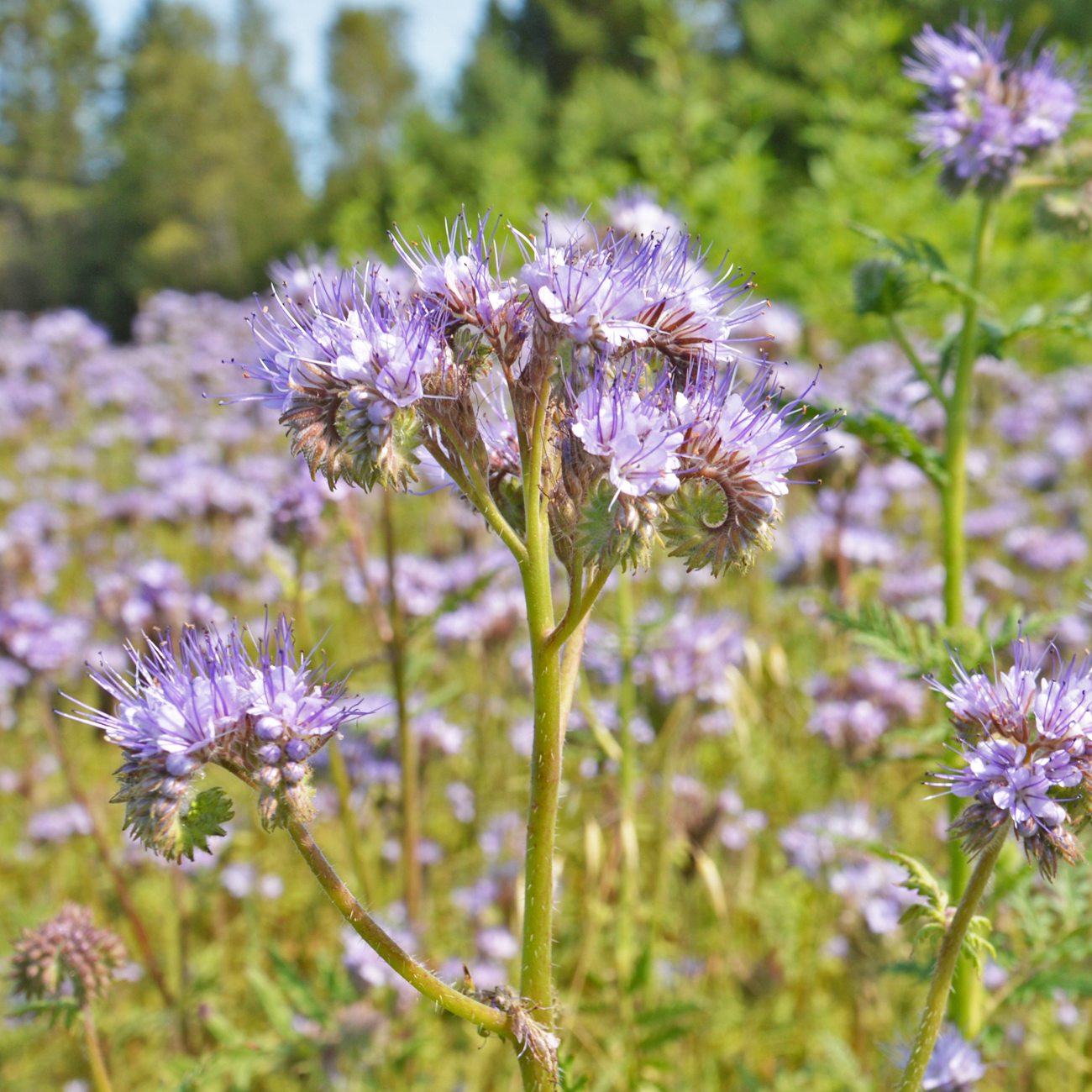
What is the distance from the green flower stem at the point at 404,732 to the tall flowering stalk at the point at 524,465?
1.26 meters

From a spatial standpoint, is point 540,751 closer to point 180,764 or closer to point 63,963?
point 180,764

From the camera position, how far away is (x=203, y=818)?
1403 millimetres

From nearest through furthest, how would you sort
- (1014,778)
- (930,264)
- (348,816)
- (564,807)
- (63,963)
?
(1014,778) < (63,963) < (930,264) < (348,816) < (564,807)

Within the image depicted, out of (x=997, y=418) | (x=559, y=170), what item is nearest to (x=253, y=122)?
(x=559, y=170)

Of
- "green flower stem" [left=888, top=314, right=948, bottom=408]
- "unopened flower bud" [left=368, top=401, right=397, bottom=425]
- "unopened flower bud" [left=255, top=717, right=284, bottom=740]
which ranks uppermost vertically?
"green flower stem" [left=888, top=314, right=948, bottom=408]

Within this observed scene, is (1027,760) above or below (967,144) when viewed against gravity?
below

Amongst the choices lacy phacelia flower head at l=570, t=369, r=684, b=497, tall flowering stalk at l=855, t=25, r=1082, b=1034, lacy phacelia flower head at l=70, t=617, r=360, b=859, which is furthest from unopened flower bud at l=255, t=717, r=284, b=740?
tall flowering stalk at l=855, t=25, r=1082, b=1034

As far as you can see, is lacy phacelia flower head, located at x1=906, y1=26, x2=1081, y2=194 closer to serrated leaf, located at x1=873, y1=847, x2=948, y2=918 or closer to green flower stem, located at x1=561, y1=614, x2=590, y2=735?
green flower stem, located at x1=561, y1=614, x2=590, y2=735

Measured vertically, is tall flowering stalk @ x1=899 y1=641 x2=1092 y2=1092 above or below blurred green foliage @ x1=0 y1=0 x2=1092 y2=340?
below

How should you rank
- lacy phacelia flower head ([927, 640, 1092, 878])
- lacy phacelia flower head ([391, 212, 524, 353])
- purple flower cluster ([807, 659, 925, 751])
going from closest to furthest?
lacy phacelia flower head ([927, 640, 1092, 878]) → lacy phacelia flower head ([391, 212, 524, 353]) → purple flower cluster ([807, 659, 925, 751])

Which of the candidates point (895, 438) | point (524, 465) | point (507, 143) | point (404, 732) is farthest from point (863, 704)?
point (507, 143)

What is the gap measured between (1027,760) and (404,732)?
6.47 feet

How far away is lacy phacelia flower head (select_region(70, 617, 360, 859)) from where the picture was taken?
1.35 metres

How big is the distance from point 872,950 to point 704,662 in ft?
3.38
